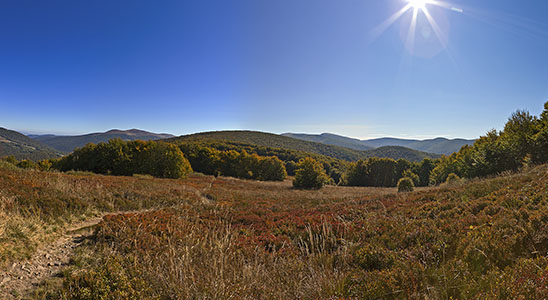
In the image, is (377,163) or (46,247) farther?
(377,163)

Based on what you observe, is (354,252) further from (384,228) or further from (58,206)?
(58,206)

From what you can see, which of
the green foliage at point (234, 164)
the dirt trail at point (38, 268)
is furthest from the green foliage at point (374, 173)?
the dirt trail at point (38, 268)

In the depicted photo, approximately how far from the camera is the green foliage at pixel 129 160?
35.0 m

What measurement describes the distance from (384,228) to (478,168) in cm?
3256

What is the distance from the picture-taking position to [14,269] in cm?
381

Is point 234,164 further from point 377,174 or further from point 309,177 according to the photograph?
point 377,174

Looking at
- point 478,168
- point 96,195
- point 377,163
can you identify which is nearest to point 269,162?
point 377,163

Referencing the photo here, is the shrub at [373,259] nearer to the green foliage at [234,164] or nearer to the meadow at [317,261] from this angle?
the meadow at [317,261]

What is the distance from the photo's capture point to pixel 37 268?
4043mm

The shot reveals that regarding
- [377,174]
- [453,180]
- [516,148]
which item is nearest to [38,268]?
[453,180]

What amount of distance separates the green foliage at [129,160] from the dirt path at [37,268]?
32.1 m

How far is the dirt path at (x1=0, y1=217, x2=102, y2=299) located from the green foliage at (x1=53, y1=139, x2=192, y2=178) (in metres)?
32.1

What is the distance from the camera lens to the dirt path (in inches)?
135

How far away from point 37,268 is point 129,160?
3782cm
